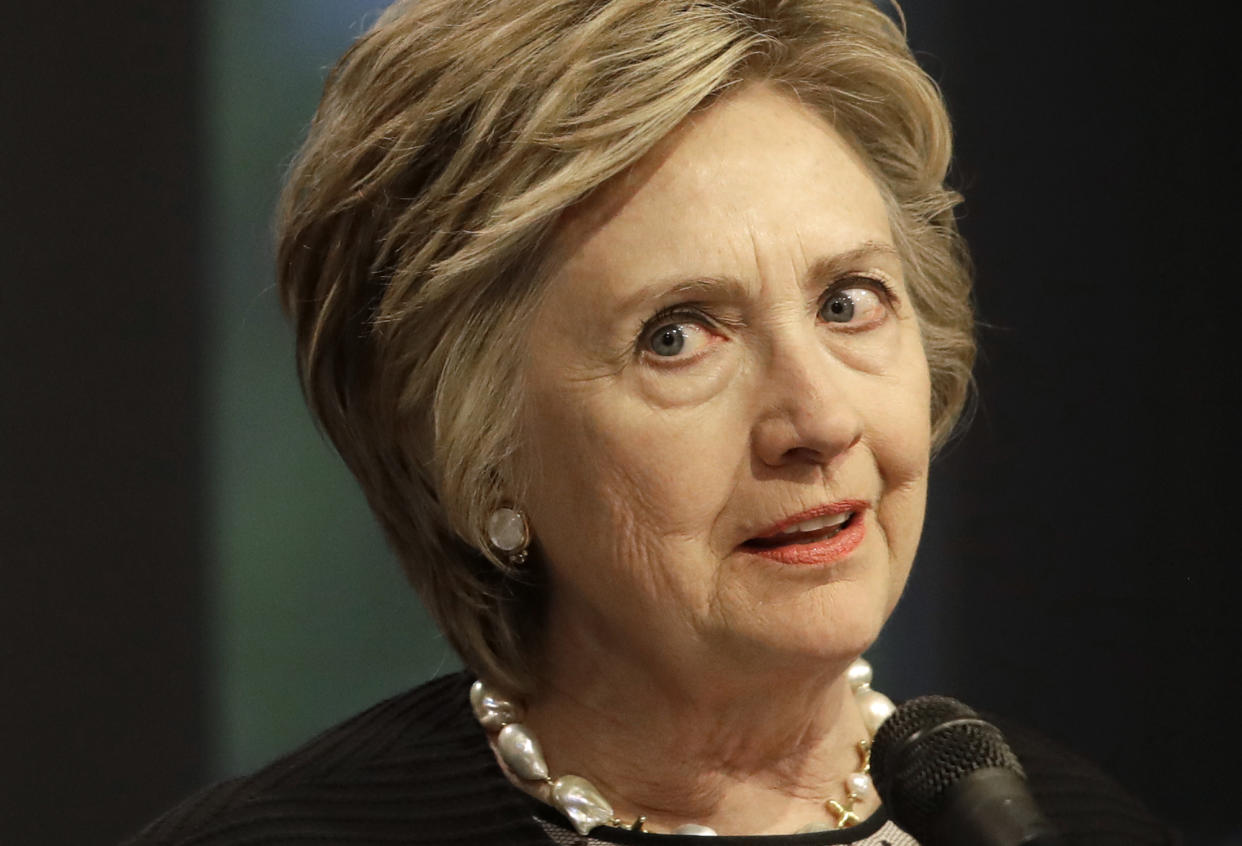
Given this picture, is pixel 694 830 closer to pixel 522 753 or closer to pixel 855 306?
pixel 522 753

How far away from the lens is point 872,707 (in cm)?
210

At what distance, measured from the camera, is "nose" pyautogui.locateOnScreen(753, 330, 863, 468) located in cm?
174

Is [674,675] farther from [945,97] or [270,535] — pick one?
[945,97]

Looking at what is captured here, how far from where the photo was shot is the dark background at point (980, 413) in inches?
89.1

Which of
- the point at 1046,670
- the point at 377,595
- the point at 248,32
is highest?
the point at 248,32

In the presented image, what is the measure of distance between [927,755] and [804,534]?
1.88 ft

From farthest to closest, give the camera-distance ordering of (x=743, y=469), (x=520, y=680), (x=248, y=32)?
(x=248, y=32)
(x=520, y=680)
(x=743, y=469)

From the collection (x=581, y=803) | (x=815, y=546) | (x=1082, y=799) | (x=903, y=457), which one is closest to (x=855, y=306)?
(x=903, y=457)

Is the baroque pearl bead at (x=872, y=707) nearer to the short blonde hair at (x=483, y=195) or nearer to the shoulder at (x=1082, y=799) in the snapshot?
the shoulder at (x=1082, y=799)

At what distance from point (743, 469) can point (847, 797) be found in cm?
47

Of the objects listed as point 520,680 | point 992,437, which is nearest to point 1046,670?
point 992,437

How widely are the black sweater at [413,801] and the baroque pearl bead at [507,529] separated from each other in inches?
10.4

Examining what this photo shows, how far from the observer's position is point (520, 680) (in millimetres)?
2053

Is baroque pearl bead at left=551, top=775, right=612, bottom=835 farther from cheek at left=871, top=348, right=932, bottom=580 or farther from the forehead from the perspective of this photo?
the forehead
